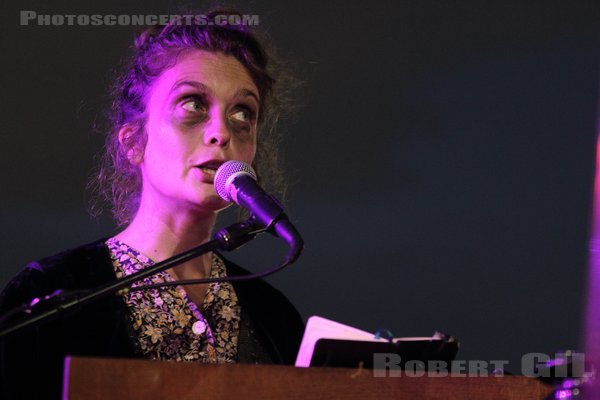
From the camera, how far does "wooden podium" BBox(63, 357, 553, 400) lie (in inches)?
39.6

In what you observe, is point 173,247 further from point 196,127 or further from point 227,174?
point 227,174

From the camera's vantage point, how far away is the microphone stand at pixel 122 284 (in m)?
1.17

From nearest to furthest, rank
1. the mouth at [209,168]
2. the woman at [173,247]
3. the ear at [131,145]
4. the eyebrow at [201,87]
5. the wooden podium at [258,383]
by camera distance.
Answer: the wooden podium at [258,383]
the woman at [173,247]
the mouth at [209,168]
the eyebrow at [201,87]
the ear at [131,145]

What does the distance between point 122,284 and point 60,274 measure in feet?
2.49

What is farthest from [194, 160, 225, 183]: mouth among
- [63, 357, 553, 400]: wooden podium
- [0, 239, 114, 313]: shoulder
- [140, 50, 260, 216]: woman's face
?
[63, 357, 553, 400]: wooden podium

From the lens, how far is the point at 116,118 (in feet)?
7.70

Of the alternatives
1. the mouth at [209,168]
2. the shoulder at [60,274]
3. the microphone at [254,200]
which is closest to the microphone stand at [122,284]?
the microphone at [254,200]

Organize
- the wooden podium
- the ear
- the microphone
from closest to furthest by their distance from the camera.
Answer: the wooden podium
the microphone
the ear

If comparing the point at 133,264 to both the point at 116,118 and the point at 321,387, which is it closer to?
the point at 116,118

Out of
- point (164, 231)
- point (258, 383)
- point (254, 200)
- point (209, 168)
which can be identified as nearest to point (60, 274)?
point (164, 231)

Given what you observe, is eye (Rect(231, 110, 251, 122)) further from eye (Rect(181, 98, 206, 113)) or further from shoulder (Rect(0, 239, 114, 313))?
shoulder (Rect(0, 239, 114, 313))

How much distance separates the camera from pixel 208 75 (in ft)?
6.83

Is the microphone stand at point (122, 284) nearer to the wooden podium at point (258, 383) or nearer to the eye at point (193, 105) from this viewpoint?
the wooden podium at point (258, 383)

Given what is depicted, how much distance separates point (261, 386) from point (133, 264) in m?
0.99
